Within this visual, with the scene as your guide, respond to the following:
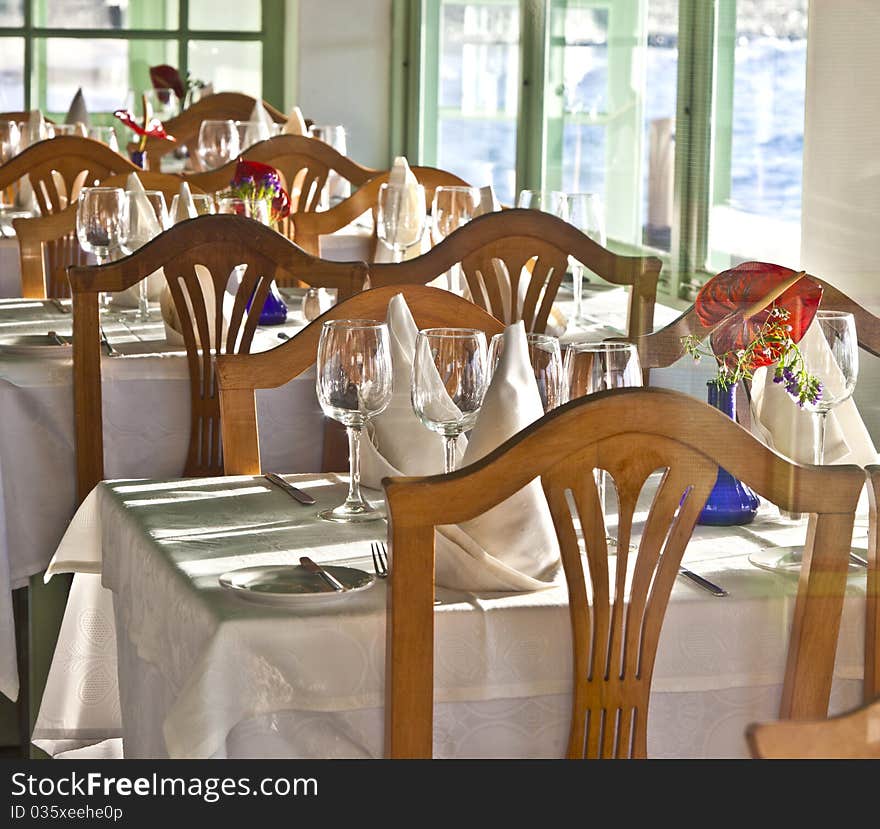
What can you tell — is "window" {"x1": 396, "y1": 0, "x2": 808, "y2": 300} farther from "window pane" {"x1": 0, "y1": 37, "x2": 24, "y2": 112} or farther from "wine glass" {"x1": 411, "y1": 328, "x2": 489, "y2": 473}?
"window pane" {"x1": 0, "y1": 37, "x2": 24, "y2": 112}

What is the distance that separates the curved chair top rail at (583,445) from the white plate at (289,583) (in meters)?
0.16

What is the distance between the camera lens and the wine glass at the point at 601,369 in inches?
50.6

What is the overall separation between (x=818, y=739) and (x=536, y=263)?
1.81 meters

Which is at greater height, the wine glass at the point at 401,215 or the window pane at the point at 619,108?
the window pane at the point at 619,108

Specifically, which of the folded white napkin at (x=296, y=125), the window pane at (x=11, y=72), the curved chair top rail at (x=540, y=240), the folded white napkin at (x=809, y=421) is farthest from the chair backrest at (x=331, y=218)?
the window pane at (x=11, y=72)

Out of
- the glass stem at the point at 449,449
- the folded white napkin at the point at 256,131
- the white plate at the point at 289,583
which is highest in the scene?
the folded white napkin at the point at 256,131

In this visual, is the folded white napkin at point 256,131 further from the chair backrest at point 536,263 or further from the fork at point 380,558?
the fork at point 380,558

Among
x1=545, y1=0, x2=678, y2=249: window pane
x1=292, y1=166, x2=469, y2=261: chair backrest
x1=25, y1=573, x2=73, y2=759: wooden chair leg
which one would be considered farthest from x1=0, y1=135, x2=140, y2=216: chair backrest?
x1=25, y1=573, x2=73, y2=759: wooden chair leg

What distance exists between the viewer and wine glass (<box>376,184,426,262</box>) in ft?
9.30

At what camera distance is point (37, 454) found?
2164 millimetres

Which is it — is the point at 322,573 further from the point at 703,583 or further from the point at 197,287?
the point at 197,287

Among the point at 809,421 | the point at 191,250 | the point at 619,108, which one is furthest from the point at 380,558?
the point at 619,108

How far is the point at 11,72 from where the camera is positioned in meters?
6.39
